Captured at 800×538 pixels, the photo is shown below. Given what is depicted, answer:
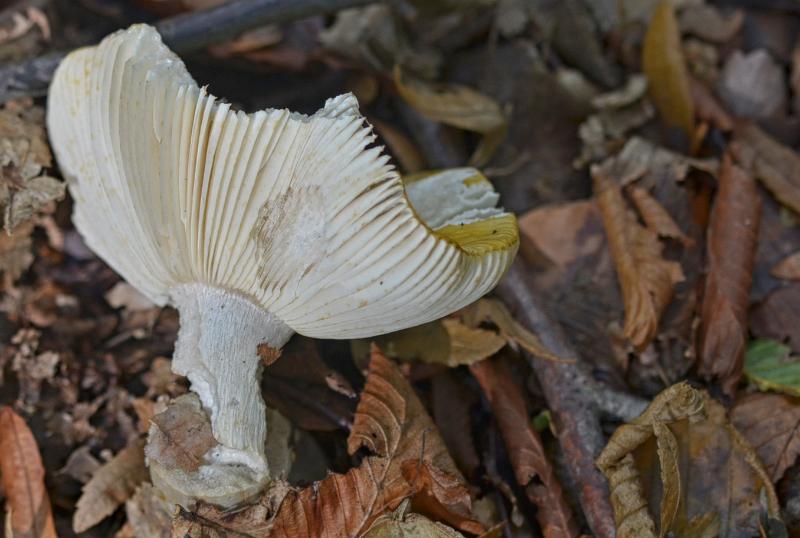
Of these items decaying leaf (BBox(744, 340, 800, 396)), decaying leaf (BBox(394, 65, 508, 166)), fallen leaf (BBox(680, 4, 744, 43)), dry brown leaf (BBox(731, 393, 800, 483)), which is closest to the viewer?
dry brown leaf (BBox(731, 393, 800, 483))

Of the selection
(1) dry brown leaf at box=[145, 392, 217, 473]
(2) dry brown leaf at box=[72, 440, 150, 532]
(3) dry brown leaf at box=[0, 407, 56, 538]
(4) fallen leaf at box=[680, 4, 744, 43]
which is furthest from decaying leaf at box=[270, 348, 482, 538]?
(4) fallen leaf at box=[680, 4, 744, 43]

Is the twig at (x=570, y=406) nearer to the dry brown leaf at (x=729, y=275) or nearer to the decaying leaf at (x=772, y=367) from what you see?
the dry brown leaf at (x=729, y=275)

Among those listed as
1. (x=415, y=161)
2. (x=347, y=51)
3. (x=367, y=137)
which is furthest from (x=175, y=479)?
(x=347, y=51)

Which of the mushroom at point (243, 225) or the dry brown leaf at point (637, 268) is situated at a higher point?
the mushroom at point (243, 225)

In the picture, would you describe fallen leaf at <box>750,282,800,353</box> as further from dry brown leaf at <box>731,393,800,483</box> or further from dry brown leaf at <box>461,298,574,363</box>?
dry brown leaf at <box>461,298,574,363</box>

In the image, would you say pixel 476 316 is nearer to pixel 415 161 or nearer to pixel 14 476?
pixel 415 161

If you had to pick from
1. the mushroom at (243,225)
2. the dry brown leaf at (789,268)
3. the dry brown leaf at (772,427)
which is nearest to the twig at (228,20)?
the mushroom at (243,225)
